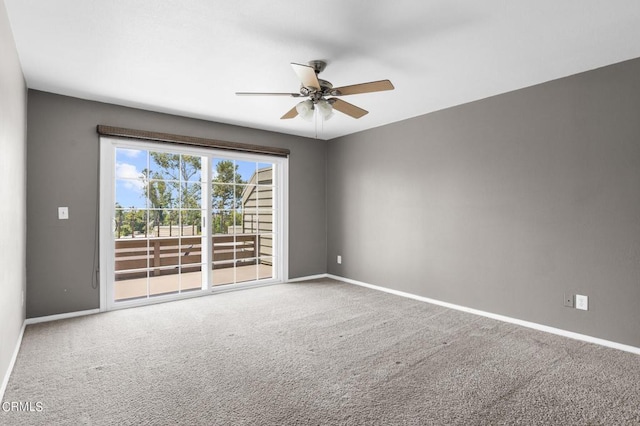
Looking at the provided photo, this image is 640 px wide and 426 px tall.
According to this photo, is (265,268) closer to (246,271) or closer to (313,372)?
(246,271)

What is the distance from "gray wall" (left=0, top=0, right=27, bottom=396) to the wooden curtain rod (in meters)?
0.79

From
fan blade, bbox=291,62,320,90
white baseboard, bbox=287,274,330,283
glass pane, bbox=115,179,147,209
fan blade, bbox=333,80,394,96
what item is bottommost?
white baseboard, bbox=287,274,330,283

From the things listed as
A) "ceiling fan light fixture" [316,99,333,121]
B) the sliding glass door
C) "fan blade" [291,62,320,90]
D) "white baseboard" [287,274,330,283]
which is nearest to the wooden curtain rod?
the sliding glass door

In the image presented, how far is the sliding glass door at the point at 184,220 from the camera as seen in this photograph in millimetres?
3969

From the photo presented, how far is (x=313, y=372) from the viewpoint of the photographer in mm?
2406

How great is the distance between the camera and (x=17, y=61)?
2693 millimetres

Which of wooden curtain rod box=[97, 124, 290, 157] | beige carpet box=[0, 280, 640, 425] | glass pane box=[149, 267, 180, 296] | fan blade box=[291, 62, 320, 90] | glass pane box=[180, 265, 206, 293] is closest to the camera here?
beige carpet box=[0, 280, 640, 425]

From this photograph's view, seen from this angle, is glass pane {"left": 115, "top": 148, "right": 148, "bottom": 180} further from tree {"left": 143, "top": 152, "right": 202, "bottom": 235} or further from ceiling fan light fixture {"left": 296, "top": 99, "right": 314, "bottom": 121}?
ceiling fan light fixture {"left": 296, "top": 99, "right": 314, "bottom": 121}

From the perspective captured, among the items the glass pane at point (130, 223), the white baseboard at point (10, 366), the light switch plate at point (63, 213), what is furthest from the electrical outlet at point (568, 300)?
the light switch plate at point (63, 213)

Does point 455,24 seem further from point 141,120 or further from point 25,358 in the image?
point 25,358

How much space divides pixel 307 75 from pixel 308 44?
0.25 meters

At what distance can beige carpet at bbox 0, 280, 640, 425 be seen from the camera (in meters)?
1.92

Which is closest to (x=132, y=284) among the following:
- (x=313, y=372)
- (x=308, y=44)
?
(x=313, y=372)

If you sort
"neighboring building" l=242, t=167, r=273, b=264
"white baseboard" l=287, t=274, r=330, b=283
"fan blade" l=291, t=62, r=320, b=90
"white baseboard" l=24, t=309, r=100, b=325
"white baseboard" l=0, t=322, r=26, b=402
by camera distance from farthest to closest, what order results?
1. "white baseboard" l=287, t=274, r=330, b=283
2. "neighboring building" l=242, t=167, r=273, b=264
3. "white baseboard" l=24, t=309, r=100, b=325
4. "fan blade" l=291, t=62, r=320, b=90
5. "white baseboard" l=0, t=322, r=26, b=402
